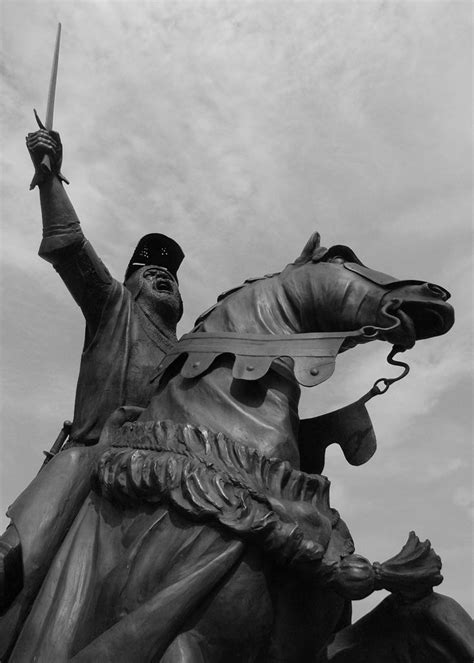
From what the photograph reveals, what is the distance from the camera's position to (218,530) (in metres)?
3.61

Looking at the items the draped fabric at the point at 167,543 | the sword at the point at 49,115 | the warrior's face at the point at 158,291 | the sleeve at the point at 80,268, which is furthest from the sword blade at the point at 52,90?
the draped fabric at the point at 167,543

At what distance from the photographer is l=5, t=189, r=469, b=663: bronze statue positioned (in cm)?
350

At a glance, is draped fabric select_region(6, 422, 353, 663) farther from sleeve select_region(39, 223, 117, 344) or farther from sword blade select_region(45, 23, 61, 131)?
sword blade select_region(45, 23, 61, 131)

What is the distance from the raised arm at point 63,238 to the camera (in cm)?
514

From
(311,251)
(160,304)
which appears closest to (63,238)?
(160,304)

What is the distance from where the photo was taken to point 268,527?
3559 mm

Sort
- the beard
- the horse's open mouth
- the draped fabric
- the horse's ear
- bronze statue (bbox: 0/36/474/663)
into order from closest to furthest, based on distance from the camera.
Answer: the draped fabric
bronze statue (bbox: 0/36/474/663)
the horse's open mouth
the horse's ear
the beard

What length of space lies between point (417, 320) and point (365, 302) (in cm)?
36

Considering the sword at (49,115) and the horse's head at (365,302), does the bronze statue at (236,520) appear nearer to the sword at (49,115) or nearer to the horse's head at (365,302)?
the horse's head at (365,302)

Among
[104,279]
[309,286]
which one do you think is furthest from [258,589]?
[104,279]

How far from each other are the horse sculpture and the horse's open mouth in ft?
0.04

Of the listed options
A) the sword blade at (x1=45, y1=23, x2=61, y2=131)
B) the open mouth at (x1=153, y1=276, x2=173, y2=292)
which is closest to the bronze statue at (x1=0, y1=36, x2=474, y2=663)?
the open mouth at (x1=153, y1=276, x2=173, y2=292)

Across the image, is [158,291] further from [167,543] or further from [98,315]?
[167,543]

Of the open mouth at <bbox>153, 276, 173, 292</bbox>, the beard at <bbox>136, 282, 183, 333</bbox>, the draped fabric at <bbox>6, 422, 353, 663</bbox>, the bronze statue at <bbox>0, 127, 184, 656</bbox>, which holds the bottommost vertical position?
the draped fabric at <bbox>6, 422, 353, 663</bbox>
